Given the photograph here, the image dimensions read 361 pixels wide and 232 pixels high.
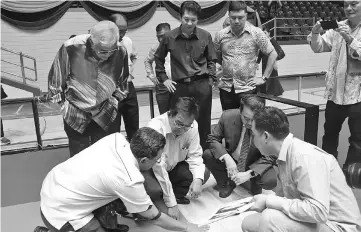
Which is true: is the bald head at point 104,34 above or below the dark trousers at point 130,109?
above

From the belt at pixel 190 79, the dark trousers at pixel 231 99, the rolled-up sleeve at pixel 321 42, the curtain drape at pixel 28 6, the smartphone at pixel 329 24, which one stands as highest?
the curtain drape at pixel 28 6

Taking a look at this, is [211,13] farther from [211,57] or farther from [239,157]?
[239,157]

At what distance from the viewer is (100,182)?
1687 mm

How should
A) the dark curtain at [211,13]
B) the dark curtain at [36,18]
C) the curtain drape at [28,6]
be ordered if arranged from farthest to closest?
the dark curtain at [211,13], the dark curtain at [36,18], the curtain drape at [28,6]

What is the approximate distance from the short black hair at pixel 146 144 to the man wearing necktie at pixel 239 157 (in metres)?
0.83

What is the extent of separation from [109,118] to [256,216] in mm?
1276

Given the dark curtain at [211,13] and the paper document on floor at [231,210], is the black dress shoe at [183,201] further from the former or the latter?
the dark curtain at [211,13]

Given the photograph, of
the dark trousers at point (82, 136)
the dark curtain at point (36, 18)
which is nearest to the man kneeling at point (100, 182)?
the dark trousers at point (82, 136)

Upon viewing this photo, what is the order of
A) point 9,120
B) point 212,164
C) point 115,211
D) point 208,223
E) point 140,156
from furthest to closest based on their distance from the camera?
point 9,120
point 212,164
point 208,223
point 115,211
point 140,156

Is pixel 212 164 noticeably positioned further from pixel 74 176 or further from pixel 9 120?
pixel 9 120

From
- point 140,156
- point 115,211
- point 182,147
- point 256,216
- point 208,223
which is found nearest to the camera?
point 140,156

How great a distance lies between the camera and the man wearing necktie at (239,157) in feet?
7.85

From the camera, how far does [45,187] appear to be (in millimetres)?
1841

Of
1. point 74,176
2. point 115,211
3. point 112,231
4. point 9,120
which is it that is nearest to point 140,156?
point 74,176
